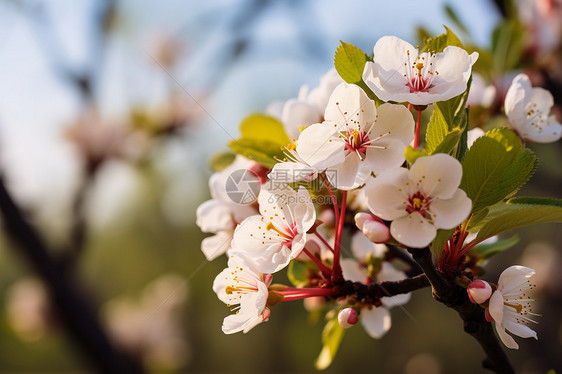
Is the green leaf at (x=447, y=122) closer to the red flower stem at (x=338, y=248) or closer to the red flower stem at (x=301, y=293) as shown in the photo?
the red flower stem at (x=338, y=248)

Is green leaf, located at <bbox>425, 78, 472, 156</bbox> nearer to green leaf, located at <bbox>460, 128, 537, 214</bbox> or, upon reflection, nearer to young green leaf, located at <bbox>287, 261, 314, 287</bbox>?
green leaf, located at <bbox>460, 128, 537, 214</bbox>

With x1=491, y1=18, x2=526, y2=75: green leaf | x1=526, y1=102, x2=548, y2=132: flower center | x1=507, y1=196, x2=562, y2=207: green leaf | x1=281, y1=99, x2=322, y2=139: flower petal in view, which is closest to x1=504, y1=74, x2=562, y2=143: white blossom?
x1=526, y1=102, x2=548, y2=132: flower center

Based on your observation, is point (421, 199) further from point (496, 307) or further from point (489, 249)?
point (489, 249)

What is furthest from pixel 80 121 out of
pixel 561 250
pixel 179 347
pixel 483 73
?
pixel 561 250

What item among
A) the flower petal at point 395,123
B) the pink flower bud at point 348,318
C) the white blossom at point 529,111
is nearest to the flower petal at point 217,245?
the pink flower bud at point 348,318

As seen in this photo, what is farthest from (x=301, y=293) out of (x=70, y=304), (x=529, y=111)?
(x=70, y=304)

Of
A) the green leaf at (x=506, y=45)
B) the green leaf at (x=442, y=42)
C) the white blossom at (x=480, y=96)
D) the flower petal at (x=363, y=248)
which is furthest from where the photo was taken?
the green leaf at (x=506, y=45)
